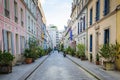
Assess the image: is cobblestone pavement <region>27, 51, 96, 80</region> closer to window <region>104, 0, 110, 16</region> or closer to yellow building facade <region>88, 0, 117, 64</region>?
yellow building facade <region>88, 0, 117, 64</region>

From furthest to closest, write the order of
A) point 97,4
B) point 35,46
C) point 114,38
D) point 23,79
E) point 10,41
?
point 35,46
point 97,4
point 10,41
point 114,38
point 23,79

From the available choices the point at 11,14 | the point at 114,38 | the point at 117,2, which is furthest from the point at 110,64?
the point at 11,14

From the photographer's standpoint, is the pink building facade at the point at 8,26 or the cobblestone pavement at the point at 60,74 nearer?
the cobblestone pavement at the point at 60,74

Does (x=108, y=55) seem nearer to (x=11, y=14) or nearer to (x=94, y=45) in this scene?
(x=94, y=45)

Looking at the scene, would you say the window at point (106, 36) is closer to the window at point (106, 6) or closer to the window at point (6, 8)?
the window at point (106, 6)

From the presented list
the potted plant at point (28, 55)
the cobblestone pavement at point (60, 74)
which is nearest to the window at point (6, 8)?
the cobblestone pavement at point (60, 74)

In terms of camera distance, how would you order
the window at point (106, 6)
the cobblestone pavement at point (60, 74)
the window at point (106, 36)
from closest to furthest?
the cobblestone pavement at point (60, 74) < the window at point (106, 6) < the window at point (106, 36)

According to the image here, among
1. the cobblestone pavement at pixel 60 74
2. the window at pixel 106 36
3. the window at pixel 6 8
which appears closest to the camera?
the cobblestone pavement at pixel 60 74

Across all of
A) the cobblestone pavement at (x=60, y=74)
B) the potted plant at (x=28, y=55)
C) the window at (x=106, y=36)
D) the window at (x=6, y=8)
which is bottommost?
the cobblestone pavement at (x=60, y=74)

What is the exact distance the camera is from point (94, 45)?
66.2ft

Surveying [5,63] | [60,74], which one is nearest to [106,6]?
[60,74]

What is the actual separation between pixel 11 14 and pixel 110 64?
9.23 m

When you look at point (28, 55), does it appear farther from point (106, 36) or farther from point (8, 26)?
point (106, 36)

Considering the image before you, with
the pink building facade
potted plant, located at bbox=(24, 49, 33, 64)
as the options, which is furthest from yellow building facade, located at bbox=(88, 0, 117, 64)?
the pink building facade
